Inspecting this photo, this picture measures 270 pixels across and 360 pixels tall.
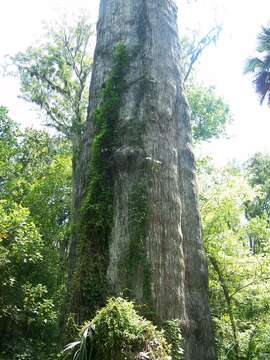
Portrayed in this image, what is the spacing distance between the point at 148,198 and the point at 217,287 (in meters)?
4.53

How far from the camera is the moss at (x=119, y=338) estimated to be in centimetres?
357

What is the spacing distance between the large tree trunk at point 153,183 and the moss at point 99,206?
4 centimetres

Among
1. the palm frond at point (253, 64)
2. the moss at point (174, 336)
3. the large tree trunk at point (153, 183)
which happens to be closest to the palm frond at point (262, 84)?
the palm frond at point (253, 64)

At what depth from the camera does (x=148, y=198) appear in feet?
16.6

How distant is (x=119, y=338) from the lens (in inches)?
141

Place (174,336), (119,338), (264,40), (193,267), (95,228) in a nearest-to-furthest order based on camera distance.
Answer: (119,338) → (174,336) → (95,228) → (193,267) → (264,40)

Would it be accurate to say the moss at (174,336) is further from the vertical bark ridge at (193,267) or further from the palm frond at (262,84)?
the palm frond at (262,84)

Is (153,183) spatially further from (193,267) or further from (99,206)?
(193,267)

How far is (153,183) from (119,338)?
2.15 metres

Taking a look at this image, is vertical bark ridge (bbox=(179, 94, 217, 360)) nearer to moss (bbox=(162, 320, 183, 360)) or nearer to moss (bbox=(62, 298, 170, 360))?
moss (bbox=(162, 320, 183, 360))

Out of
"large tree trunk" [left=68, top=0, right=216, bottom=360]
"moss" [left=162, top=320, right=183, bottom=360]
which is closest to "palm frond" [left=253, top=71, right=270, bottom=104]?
"large tree trunk" [left=68, top=0, right=216, bottom=360]

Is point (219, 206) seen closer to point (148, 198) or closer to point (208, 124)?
point (148, 198)

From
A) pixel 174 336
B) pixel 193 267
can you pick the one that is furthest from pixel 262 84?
pixel 174 336

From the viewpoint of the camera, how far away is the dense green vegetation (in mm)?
4801
